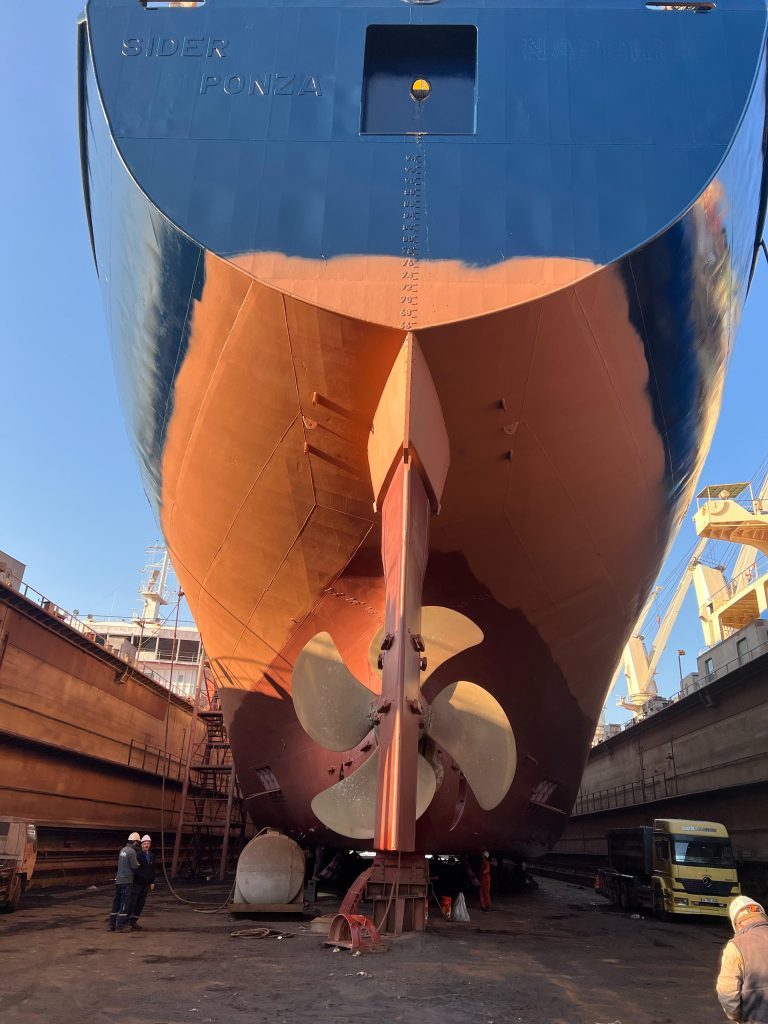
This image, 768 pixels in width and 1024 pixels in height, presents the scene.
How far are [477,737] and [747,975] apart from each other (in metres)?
4.22

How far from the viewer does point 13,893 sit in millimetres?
8898

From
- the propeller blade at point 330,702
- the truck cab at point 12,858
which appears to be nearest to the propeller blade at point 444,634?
the propeller blade at point 330,702

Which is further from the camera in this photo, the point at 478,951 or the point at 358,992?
the point at 478,951

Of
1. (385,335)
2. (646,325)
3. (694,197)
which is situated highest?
(694,197)

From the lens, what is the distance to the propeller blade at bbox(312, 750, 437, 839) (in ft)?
20.7

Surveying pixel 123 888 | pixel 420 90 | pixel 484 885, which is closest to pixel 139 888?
pixel 123 888

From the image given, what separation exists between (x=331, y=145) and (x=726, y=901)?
11856 millimetres

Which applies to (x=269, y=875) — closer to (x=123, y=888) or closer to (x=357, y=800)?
(x=123, y=888)

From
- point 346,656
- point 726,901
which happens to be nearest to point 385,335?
point 346,656

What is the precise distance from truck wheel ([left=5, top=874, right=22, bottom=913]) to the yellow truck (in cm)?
937

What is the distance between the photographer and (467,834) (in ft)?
28.0

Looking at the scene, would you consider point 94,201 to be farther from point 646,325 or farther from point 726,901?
point 726,901

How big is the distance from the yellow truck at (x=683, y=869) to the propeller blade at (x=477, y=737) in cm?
649

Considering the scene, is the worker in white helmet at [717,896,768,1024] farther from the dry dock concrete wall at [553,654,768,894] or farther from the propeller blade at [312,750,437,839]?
the dry dock concrete wall at [553,654,768,894]
